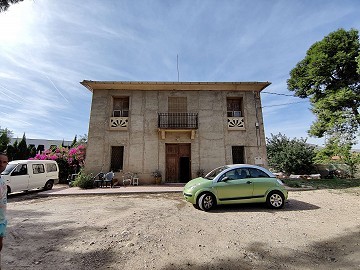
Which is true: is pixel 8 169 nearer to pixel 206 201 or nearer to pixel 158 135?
pixel 158 135

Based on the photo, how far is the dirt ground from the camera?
3.06 metres

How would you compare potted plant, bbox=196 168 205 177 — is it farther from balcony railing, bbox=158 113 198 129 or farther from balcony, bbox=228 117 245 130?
balcony, bbox=228 117 245 130

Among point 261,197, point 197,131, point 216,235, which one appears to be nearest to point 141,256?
point 216,235

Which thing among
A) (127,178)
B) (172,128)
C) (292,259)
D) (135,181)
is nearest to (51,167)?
(127,178)

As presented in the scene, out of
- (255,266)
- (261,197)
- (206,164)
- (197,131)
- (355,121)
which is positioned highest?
(355,121)

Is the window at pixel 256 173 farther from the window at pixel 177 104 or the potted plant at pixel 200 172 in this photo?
the window at pixel 177 104

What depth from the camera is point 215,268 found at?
2.87 m

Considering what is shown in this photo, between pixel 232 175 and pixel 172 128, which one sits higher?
pixel 172 128

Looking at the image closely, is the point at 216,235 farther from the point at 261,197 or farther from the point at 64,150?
the point at 64,150

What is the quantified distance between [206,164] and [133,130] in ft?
19.2

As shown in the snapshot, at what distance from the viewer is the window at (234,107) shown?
14359 millimetres

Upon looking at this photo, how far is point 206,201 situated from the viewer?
6.23 metres

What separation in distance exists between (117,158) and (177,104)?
6024mm

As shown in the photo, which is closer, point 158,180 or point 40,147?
point 158,180
